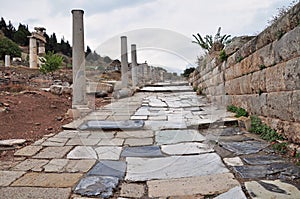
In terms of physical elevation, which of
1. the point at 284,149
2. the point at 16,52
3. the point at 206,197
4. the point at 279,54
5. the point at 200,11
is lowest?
the point at 206,197

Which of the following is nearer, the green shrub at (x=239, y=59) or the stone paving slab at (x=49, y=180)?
the stone paving slab at (x=49, y=180)

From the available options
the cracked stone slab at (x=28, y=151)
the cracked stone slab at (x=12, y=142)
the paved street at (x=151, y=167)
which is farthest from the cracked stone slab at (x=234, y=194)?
the cracked stone slab at (x=12, y=142)

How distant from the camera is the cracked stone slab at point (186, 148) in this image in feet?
8.18

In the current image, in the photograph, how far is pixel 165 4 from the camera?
15.7 ft

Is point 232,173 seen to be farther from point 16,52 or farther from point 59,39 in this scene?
point 59,39

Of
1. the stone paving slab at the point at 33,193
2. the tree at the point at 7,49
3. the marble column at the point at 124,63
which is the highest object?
the tree at the point at 7,49

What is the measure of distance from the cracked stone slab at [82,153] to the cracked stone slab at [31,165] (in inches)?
9.7

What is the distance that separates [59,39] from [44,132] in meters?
31.2

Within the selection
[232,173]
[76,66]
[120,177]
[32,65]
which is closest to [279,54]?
[232,173]

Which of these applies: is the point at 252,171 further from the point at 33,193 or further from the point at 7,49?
the point at 7,49

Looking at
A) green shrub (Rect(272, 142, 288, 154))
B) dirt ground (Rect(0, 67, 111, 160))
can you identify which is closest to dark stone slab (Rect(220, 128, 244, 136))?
green shrub (Rect(272, 142, 288, 154))

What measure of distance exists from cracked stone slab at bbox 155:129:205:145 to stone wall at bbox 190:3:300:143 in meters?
0.76

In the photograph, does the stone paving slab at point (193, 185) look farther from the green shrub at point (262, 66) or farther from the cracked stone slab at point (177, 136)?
the green shrub at point (262, 66)

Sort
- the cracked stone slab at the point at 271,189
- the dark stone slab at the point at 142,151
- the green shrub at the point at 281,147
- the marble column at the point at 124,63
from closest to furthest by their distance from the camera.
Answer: the cracked stone slab at the point at 271,189, the green shrub at the point at 281,147, the dark stone slab at the point at 142,151, the marble column at the point at 124,63
